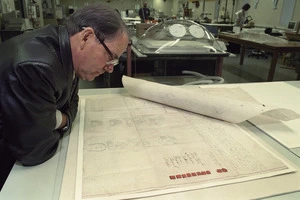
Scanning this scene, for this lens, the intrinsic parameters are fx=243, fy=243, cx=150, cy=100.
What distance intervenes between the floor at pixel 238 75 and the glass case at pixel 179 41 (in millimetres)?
416

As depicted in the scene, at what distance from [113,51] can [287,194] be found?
2.15 feet

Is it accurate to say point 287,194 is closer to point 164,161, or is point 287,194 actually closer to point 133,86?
point 164,161

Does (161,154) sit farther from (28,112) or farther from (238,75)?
(238,75)

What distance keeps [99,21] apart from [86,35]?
0.20 feet

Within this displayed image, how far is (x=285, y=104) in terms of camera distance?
3.82 feet

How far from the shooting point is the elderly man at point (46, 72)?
2.20 ft

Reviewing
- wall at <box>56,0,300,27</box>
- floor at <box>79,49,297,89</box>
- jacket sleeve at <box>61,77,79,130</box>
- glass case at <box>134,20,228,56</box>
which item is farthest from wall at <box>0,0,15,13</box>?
jacket sleeve at <box>61,77,79,130</box>

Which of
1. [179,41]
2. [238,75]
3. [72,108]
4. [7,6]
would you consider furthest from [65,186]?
[238,75]

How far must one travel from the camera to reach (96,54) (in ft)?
2.71

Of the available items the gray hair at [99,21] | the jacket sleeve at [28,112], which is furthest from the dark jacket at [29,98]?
the gray hair at [99,21]

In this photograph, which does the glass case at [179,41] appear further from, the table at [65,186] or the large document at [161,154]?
the table at [65,186]

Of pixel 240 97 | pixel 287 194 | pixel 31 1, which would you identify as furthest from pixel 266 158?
pixel 31 1

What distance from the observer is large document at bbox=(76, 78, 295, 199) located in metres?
0.62

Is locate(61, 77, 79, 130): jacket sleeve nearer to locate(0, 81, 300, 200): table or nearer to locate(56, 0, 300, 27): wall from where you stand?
locate(0, 81, 300, 200): table
